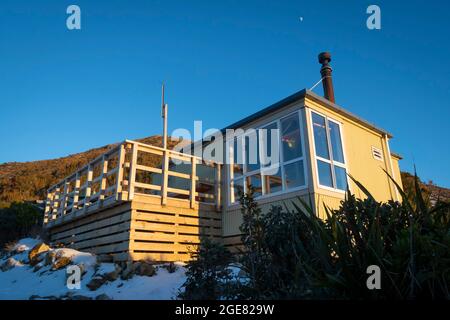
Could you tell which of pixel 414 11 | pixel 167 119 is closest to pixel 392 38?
pixel 414 11

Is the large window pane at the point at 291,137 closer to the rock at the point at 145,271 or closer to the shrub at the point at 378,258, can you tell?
the rock at the point at 145,271

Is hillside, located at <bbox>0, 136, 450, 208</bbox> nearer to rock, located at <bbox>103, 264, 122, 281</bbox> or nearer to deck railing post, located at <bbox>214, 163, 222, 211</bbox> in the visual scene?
deck railing post, located at <bbox>214, 163, 222, 211</bbox>

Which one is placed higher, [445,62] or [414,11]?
[414,11]

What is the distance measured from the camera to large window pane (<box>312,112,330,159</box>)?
802 centimetres

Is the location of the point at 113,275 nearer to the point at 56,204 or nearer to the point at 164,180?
the point at 164,180

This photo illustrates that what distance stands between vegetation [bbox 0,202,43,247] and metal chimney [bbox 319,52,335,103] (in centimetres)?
1454

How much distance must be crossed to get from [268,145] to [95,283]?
5615 millimetres

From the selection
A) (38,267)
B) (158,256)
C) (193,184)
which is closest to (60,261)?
(38,267)

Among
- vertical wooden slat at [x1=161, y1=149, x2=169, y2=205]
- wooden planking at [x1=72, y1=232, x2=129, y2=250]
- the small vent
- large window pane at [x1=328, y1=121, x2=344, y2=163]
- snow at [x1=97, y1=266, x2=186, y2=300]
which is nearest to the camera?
snow at [x1=97, y1=266, x2=186, y2=300]

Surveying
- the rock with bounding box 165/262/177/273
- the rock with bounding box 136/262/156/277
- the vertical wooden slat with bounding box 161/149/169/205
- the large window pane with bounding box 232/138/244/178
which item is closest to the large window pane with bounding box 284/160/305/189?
the large window pane with bounding box 232/138/244/178

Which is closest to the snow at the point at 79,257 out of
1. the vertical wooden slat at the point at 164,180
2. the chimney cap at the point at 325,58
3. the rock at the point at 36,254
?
the rock at the point at 36,254
